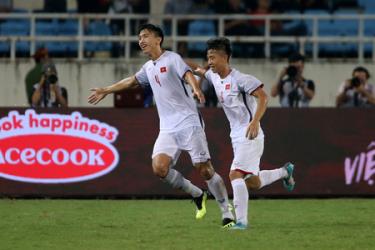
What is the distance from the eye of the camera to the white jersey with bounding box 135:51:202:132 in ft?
49.4

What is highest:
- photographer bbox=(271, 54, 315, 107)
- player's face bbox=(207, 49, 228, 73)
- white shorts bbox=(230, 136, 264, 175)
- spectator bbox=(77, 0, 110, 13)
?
spectator bbox=(77, 0, 110, 13)

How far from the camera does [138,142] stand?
1930 centimetres

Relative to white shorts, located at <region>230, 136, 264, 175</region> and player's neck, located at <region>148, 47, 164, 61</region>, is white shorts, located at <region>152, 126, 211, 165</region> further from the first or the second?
player's neck, located at <region>148, 47, 164, 61</region>

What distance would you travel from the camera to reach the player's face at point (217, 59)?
14141 millimetres

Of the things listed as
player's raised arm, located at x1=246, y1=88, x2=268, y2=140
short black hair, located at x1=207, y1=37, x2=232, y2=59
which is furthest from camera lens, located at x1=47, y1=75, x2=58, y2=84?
player's raised arm, located at x1=246, y1=88, x2=268, y2=140

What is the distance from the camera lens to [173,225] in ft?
48.6

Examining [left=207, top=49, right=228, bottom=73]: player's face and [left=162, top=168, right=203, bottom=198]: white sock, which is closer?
[left=207, top=49, right=228, bottom=73]: player's face

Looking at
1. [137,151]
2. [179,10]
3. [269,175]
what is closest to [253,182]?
[269,175]

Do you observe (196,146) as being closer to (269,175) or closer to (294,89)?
(269,175)

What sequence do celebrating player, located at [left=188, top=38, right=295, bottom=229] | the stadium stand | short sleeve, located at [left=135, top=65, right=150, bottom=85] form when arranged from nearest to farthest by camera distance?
celebrating player, located at [left=188, top=38, right=295, bottom=229]
short sleeve, located at [left=135, top=65, right=150, bottom=85]
the stadium stand

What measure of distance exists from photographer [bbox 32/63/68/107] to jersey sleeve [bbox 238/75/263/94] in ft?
24.7

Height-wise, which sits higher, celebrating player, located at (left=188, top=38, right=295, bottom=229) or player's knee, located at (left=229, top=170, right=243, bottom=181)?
celebrating player, located at (left=188, top=38, right=295, bottom=229)

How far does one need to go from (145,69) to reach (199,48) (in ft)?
33.4

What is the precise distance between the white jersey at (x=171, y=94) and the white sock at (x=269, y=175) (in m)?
0.95
